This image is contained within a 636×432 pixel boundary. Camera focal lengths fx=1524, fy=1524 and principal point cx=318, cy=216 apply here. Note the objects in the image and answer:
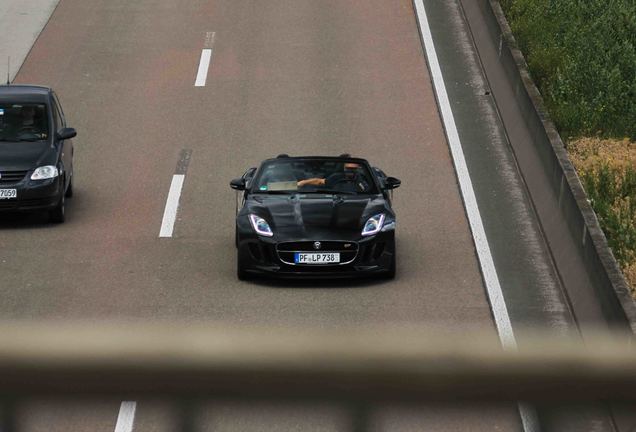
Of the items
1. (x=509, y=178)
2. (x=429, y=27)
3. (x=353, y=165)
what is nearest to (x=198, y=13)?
(x=429, y=27)

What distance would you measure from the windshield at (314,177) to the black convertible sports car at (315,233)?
3 centimetres

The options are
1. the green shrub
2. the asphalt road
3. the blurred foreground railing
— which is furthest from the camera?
the green shrub

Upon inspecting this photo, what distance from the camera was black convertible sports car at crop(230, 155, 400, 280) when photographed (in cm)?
1585

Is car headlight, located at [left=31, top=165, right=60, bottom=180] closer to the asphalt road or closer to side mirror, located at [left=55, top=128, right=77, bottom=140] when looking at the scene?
side mirror, located at [left=55, top=128, right=77, bottom=140]

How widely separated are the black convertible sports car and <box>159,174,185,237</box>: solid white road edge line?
2308mm

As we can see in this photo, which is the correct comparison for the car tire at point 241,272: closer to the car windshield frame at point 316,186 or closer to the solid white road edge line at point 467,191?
the car windshield frame at point 316,186

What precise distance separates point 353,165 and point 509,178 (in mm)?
4198

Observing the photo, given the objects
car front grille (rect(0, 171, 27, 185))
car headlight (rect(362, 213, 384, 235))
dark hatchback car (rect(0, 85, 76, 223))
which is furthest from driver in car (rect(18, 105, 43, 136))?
car headlight (rect(362, 213, 384, 235))

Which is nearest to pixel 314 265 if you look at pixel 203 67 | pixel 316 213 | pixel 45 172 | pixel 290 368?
pixel 316 213

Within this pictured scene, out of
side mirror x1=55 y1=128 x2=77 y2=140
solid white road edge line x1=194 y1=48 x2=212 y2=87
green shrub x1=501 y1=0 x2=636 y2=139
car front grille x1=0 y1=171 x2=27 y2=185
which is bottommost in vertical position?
solid white road edge line x1=194 y1=48 x2=212 y2=87

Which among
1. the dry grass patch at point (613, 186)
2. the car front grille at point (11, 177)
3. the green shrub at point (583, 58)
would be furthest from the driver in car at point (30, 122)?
the green shrub at point (583, 58)

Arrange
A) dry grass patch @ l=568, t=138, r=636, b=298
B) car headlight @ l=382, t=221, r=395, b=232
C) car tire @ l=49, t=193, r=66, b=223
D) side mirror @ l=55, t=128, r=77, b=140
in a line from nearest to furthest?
1. dry grass patch @ l=568, t=138, r=636, b=298
2. car headlight @ l=382, t=221, r=395, b=232
3. car tire @ l=49, t=193, r=66, b=223
4. side mirror @ l=55, t=128, r=77, b=140

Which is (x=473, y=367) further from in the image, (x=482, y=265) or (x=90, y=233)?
(x=90, y=233)

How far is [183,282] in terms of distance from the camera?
16469 mm
